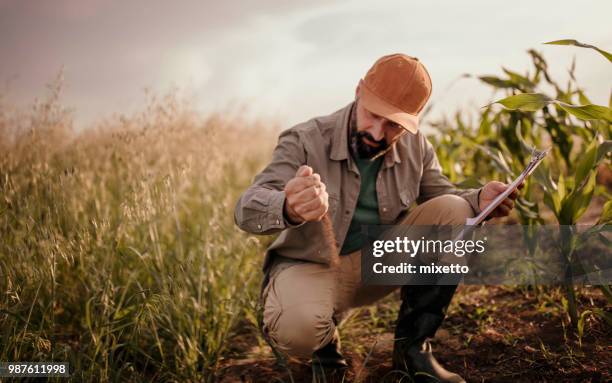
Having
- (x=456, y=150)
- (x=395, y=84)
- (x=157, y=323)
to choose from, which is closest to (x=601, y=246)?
(x=456, y=150)

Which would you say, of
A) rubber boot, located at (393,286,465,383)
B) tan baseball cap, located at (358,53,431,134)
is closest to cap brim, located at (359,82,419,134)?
tan baseball cap, located at (358,53,431,134)

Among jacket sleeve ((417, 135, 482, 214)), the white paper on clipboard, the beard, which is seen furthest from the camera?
jacket sleeve ((417, 135, 482, 214))

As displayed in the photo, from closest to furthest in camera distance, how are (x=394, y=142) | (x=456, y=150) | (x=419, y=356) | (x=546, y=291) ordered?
(x=419, y=356) → (x=394, y=142) → (x=546, y=291) → (x=456, y=150)

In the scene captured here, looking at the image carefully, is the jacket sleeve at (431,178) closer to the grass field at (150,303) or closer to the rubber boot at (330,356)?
the grass field at (150,303)

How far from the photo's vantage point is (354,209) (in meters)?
2.22

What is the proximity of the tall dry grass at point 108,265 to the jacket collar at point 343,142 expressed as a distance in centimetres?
57

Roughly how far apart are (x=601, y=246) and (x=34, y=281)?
8.86ft

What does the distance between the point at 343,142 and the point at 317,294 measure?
635 mm

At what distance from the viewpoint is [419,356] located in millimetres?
2006

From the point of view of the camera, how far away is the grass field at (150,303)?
202cm

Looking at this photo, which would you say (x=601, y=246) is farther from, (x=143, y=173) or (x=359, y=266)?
(x=143, y=173)

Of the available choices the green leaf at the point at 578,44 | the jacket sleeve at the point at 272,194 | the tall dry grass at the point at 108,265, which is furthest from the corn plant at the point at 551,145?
the tall dry grass at the point at 108,265

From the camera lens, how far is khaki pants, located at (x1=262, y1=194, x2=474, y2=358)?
1944mm
